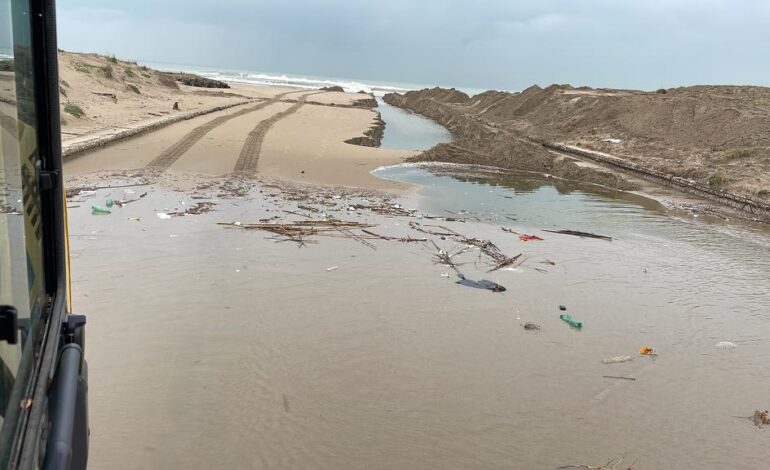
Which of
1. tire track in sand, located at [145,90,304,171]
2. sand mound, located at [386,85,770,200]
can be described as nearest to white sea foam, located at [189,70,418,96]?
sand mound, located at [386,85,770,200]

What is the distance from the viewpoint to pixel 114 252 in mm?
6973

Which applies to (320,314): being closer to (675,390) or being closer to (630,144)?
(675,390)

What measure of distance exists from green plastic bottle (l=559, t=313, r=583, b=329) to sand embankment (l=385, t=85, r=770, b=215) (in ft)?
33.3

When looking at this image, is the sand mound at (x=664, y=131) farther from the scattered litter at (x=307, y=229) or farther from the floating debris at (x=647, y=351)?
the floating debris at (x=647, y=351)

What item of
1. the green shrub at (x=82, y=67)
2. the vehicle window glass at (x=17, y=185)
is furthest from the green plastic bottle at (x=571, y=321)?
the green shrub at (x=82, y=67)

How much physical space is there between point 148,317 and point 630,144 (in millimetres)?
22229

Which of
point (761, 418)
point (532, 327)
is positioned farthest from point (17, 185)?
point (761, 418)

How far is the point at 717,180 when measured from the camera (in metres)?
16.0

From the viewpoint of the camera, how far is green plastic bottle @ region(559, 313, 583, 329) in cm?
608

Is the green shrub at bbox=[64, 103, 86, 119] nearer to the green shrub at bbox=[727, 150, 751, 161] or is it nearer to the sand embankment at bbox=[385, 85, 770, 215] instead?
the sand embankment at bbox=[385, 85, 770, 215]

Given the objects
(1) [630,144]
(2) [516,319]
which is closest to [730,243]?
(2) [516,319]

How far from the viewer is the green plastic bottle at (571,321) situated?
6.08 metres

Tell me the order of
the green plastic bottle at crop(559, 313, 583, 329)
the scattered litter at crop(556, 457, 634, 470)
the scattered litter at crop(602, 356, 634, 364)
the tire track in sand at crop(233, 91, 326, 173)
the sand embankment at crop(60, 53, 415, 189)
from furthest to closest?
the tire track in sand at crop(233, 91, 326, 173) < the sand embankment at crop(60, 53, 415, 189) < the green plastic bottle at crop(559, 313, 583, 329) < the scattered litter at crop(602, 356, 634, 364) < the scattered litter at crop(556, 457, 634, 470)

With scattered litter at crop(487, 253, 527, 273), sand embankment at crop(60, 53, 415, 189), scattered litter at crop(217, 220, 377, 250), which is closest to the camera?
scattered litter at crop(487, 253, 527, 273)
